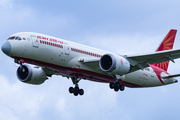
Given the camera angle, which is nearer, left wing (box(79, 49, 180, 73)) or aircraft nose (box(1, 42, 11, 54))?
aircraft nose (box(1, 42, 11, 54))

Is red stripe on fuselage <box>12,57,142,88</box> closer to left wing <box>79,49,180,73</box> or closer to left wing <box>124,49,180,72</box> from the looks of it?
left wing <box>79,49,180,73</box>

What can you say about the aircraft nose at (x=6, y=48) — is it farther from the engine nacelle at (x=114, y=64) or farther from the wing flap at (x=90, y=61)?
the engine nacelle at (x=114, y=64)

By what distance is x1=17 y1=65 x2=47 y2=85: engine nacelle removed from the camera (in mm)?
39656

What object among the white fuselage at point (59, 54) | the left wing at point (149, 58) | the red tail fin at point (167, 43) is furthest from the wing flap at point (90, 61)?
the red tail fin at point (167, 43)

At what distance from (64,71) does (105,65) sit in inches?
172

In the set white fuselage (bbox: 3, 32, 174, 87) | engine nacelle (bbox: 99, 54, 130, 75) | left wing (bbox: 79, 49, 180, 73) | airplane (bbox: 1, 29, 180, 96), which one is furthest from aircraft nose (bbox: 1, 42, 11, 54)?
engine nacelle (bbox: 99, 54, 130, 75)

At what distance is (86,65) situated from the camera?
35781mm

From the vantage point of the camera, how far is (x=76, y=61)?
1382 inches

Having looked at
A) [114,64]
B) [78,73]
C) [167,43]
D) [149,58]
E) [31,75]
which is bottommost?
[78,73]

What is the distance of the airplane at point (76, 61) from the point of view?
32062 mm

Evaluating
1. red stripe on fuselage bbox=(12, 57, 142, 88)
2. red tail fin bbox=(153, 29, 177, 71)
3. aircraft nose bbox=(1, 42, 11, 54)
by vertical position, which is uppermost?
red tail fin bbox=(153, 29, 177, 71)

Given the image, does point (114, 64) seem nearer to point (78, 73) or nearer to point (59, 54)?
point (78, 73)

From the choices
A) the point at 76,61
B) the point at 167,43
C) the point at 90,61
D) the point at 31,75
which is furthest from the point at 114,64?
the point at 167,43

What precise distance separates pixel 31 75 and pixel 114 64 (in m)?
10.9
